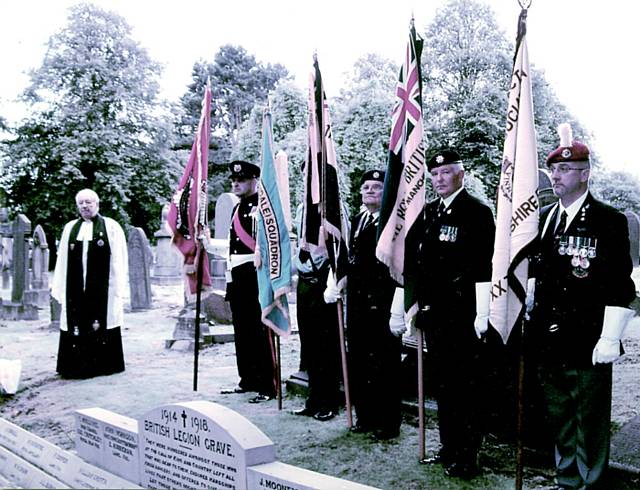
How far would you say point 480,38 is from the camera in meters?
24.6

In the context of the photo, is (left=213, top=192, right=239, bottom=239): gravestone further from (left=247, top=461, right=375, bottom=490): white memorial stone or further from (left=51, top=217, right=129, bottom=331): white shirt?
(left=247, top=461, right=375, bottom=490): white memorial stone

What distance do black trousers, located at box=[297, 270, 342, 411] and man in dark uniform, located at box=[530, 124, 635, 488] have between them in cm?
Result: 203

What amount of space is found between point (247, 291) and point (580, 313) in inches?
130

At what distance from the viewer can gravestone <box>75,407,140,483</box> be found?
2859 millimetres

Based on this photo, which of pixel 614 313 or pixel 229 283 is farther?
pixel 229 283

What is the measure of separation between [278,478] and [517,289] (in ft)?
5.46

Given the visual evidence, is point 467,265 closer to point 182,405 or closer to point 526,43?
point 526,43

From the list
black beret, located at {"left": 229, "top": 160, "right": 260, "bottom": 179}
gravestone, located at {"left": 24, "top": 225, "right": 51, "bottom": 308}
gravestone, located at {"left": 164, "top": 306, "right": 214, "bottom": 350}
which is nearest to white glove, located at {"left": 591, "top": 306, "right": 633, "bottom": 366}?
black beret, located at {"left": 229, "top": 160, "right": 260, "bottom": 179}

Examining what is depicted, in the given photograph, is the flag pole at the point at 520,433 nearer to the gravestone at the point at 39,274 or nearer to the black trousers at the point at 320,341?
the black trousers at the point at 320,341

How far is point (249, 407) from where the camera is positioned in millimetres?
5543

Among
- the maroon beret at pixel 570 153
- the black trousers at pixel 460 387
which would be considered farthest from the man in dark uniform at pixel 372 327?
the maroon beret at pixel 570 153

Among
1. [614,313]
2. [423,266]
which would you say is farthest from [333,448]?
[614,313]

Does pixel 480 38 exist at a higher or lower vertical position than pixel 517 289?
higher

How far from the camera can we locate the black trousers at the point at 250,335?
5.93 m
